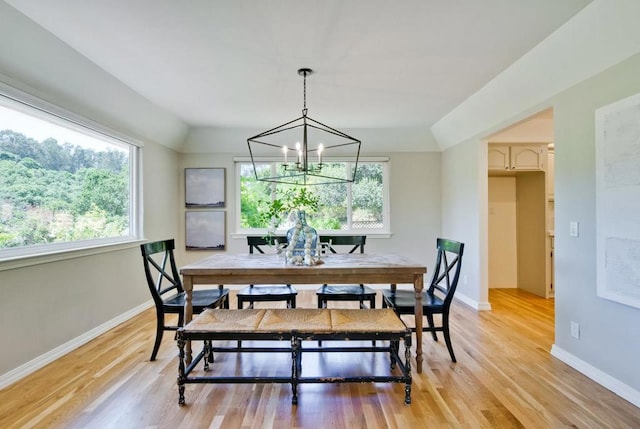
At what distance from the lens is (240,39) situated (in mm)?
2359

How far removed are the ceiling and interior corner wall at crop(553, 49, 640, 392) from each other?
1.74ft

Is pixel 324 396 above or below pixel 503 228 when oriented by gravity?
below

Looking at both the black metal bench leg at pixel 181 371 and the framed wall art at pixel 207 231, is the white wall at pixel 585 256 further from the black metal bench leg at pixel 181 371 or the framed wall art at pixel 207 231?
the framed wall art at pixel 207 231

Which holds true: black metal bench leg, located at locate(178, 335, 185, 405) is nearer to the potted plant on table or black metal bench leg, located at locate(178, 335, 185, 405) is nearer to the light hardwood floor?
the light hardwood floor

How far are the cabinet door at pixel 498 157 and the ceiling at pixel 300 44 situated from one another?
42.7 inches

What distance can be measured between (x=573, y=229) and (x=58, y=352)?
414 cm

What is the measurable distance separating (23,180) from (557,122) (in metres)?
4.16

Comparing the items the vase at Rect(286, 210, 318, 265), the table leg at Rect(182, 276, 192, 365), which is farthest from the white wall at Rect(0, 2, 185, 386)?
the vase at Rect(286, 210, 318, 265)

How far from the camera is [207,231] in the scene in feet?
16.7

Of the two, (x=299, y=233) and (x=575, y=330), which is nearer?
(x=575, y=330)

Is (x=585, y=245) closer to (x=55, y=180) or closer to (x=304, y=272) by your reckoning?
(x=304, y=272)

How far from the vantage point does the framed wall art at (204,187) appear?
505 cm

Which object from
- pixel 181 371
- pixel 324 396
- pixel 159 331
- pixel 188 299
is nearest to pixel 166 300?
pixel 159 331

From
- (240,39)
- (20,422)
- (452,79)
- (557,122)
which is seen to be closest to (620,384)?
(557,122)
